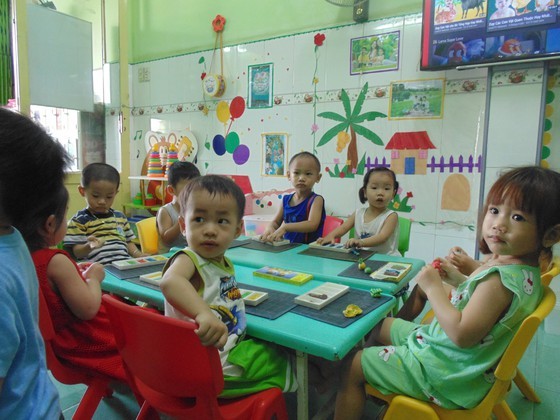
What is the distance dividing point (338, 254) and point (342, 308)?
0.71 metres

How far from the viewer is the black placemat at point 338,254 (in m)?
1.81

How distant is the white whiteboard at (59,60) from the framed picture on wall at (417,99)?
2.94 meters

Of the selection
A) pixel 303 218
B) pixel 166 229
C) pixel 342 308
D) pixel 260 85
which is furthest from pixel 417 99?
pixel 342 308

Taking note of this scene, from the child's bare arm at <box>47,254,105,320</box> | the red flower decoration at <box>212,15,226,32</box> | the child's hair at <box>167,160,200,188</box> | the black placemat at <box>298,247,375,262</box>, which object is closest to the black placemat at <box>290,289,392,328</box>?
the black placemat at <box>298,247,375,262</box>

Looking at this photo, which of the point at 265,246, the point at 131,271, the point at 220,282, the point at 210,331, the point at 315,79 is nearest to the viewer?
the point at 210,331

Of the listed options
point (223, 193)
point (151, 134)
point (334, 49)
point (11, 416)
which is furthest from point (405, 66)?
point (11, 416)

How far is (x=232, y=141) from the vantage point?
3.72 m

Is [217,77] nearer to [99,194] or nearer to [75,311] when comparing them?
[99,194]

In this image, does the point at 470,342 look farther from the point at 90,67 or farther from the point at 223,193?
the point at 90,67

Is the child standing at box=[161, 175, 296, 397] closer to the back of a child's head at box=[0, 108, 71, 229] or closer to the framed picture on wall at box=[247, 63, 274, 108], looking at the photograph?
the back of a child's head at box=[0, 108, 71, 229]

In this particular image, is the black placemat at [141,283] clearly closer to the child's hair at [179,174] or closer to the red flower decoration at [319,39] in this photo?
the child's hair at [179,174]

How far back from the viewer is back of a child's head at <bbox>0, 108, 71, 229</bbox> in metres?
0.56

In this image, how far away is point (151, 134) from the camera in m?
4.15

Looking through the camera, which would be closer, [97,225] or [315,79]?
[97,225]
